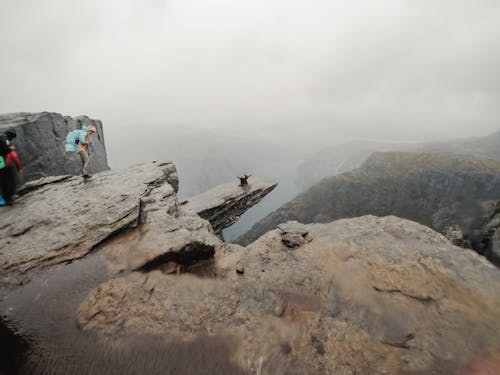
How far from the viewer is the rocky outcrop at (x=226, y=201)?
37.3m

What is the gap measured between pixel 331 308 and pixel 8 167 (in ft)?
77.4

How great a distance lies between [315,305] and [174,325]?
6.11m

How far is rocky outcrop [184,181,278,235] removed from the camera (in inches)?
1468

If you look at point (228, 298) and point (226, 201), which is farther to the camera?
point (226, 201)

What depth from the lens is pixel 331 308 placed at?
9914mm

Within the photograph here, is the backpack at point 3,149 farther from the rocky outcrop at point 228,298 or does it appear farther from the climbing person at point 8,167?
the rocky outcrop at point 228,298

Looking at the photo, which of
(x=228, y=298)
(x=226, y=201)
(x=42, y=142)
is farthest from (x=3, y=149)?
(x=226, y=201)

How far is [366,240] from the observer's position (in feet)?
47.7

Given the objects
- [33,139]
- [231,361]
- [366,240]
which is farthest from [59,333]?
[33,139]

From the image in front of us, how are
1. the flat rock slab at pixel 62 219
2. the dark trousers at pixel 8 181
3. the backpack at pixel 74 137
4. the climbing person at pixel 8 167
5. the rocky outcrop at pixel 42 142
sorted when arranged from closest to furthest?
the flat rock slab at pixel 62 219
the climbing person at pixel 8 167
the dark trousers at pixel 8 181
the backpack at pixel 74 137
the rocky outcrop at pixel 42 142

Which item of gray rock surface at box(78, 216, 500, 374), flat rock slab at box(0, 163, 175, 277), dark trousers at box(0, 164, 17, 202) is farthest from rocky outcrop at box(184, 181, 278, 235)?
gray rock surface at box(78, 216, 500, 374)

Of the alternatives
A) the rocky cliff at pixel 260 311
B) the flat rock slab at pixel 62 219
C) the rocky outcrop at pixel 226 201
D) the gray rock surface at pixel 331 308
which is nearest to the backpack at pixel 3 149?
the flat rock slab at pixel 62 219

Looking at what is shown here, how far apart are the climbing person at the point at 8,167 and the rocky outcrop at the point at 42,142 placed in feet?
59.4

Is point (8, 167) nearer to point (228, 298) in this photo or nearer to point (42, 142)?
point (228, 298)
